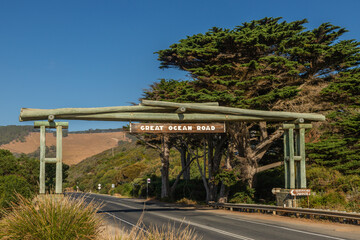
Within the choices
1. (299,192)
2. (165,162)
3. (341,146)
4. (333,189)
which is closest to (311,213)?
(299,192)

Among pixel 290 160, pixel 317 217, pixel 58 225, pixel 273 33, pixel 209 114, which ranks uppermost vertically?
pixel 273 33

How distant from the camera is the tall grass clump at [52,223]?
8.62m

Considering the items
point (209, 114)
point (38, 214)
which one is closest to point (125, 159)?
point (209, 114)

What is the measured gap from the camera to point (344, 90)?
24688 millimetres

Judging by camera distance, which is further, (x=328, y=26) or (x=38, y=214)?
(x=328, y=26)

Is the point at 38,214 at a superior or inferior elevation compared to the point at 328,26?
inferior

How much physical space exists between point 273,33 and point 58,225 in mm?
19937

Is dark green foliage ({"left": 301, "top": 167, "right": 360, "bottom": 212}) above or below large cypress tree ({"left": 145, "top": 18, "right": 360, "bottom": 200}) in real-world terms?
below

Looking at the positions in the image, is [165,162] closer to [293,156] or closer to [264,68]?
[264,68]

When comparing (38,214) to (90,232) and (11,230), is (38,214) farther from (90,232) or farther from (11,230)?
(90,232)

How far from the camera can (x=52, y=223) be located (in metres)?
8.68

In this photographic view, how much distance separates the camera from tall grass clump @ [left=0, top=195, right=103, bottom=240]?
8.62 metres

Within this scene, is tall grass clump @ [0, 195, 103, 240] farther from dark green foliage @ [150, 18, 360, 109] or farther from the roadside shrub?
the roadside shrub

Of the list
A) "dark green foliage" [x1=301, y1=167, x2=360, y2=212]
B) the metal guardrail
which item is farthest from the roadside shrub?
"dark green foliage" [x1=301, y1=167, x2=360, y2=212]
